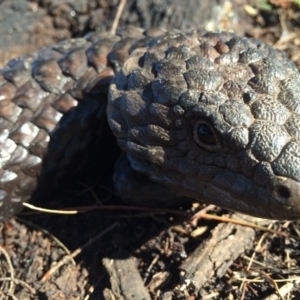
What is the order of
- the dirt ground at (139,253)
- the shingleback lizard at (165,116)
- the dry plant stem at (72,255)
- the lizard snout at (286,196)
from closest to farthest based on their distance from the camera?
the lizard snout at (286,196), the shingleback lizard at (165,116), the dirt ground at (139,253), the dry plant stem at (72,255)

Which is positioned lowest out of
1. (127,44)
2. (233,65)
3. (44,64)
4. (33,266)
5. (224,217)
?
(33,266)

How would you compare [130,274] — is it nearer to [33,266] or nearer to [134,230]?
[134,230]

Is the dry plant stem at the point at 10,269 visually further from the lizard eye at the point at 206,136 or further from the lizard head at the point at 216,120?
the lizard eye at the point at 206,136

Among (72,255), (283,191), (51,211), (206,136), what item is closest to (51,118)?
(51,211)

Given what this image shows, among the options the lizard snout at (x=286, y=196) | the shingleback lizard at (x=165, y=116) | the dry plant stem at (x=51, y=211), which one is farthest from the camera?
the dry plant stem at (x=51, y=211)

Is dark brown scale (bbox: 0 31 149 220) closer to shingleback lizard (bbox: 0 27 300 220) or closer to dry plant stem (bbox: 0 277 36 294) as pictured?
shingleback lizard (bbox: 0 27 300 220)

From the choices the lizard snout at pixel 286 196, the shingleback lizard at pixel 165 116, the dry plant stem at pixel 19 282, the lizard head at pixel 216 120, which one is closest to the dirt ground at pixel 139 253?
the dry plant stem at pixel 19 282

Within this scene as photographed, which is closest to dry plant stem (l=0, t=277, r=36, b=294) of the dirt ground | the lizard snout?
the dirt ground

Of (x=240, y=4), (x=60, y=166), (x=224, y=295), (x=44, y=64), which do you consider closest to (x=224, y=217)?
(x=224, y=295)

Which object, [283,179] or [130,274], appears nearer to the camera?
[283,179]
